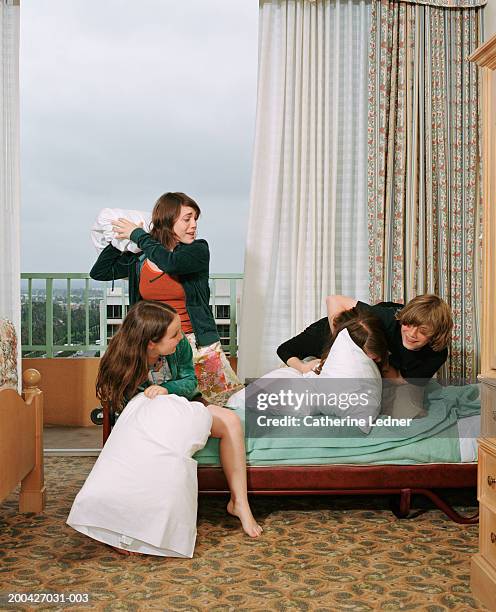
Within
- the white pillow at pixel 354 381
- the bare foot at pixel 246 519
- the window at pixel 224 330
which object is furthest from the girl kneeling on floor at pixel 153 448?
the window at pixel 224 330

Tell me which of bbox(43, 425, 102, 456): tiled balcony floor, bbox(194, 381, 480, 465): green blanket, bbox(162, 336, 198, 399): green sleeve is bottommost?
bbox(43, 425, 102, 456): tiled balcony floor

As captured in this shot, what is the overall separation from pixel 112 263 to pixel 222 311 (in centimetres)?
171

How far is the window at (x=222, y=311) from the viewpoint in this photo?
522cm

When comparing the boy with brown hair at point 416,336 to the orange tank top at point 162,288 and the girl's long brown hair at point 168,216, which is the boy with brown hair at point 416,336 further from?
the girl's long brown hair at point 168,216

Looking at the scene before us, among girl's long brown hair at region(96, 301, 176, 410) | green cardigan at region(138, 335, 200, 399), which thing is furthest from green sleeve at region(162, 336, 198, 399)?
girl's long brown hair at region(96, 301, 176, 410)

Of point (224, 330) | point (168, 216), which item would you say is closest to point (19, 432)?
point (168, 216)

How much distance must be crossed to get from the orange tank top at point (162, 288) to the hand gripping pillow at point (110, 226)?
0.15 metres

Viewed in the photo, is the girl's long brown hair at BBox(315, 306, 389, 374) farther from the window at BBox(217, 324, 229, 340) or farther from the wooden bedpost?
the window at BBox(217, 324, 229, 340)

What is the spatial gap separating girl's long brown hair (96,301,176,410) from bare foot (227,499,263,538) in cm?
60

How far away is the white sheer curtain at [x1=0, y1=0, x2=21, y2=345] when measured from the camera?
13.1ft

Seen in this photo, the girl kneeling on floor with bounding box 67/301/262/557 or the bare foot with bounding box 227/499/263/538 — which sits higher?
the girl kneeling on floor with bounding box 67/301/262/557

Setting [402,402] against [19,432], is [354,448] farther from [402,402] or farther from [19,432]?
[19,432]

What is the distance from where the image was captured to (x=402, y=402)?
3066 mm

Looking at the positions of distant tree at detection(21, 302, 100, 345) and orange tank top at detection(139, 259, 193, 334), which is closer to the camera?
orange tank top at detection(139, 259, 193, 334)
